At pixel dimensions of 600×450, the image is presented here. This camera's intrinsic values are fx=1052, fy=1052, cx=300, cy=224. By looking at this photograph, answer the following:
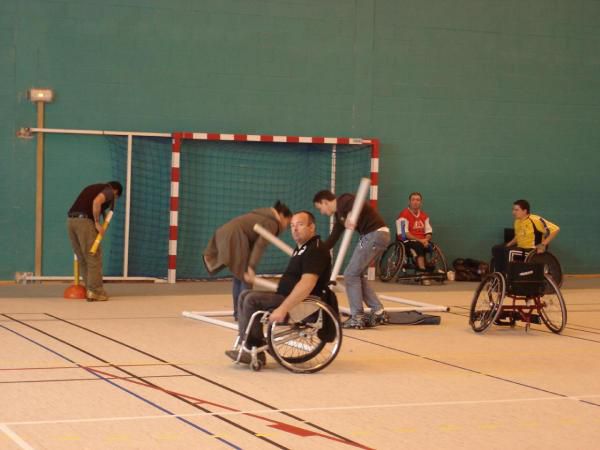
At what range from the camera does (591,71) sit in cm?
1614

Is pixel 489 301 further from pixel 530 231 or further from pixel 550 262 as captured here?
pixel 550 262

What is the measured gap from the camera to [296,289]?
7344 millimetres

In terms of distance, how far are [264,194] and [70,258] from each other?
9.05 feet

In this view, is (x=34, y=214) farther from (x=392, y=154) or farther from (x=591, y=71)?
(x=591, y=71)

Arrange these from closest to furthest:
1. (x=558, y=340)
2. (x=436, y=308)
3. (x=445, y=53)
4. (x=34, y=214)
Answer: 1. (x=558, y=340)
2. (x=436, y=308)
3. (x=34, y=214)
4. (x=445, y=53)

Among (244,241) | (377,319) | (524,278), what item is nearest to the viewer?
(244,241)

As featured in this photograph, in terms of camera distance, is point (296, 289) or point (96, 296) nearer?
point (296, 289)

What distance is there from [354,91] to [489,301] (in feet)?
18.5

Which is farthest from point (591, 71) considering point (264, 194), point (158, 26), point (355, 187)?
point (158, 26)

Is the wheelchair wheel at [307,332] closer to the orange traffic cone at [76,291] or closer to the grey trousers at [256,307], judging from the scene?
the grey trousers at [256,307]

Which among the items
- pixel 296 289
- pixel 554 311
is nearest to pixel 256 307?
pixel 296 289

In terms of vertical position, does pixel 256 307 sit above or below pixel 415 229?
below

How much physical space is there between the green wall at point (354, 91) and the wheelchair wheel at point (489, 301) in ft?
17.4

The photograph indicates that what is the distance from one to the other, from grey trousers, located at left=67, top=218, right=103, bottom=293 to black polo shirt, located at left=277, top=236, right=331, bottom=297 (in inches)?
173
